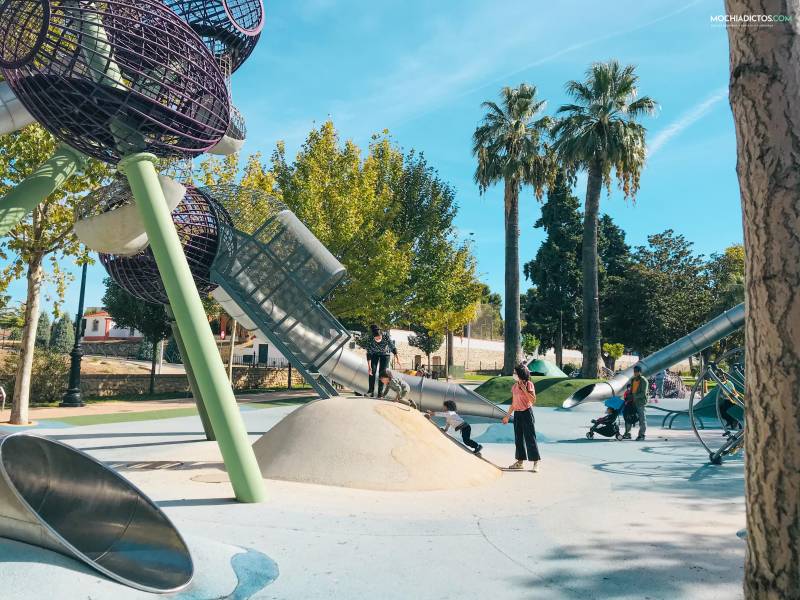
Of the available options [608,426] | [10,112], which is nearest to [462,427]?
[608,426]

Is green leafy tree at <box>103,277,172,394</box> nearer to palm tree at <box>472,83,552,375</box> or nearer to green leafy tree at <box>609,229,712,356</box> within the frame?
palm tree at <box>472,83,552,375</box>

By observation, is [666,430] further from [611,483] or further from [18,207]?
[18,207]

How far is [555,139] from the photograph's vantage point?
3017 centimetres

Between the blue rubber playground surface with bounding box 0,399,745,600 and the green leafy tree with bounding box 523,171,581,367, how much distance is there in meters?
44.0

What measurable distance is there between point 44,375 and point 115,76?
790 inches

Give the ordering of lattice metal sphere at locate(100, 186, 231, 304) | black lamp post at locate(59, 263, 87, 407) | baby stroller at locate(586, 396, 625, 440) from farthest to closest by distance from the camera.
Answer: black lamp post at locate(59, 263, 87, 407) < baby stroller at locate(586, 396, 625, 440) < lattice metal sphere at locate(100, 186, 231, 304)

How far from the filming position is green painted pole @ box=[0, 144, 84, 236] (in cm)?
892

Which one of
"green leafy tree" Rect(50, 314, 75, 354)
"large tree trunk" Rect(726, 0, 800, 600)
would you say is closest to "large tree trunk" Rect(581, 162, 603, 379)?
"large tree trunk" Rect(726, 0, 800, 600)

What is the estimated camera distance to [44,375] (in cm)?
2308

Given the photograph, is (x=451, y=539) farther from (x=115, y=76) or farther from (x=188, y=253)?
(x=188, y=253)

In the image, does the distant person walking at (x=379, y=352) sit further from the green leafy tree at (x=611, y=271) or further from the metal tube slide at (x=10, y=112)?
the green leafy tree at (x=611, y=271)

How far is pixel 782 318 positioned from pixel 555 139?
29.6 m

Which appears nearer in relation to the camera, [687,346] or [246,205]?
[246,205]

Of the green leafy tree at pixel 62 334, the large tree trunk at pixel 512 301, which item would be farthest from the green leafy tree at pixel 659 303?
the green leafy tree at pixel 62 334
